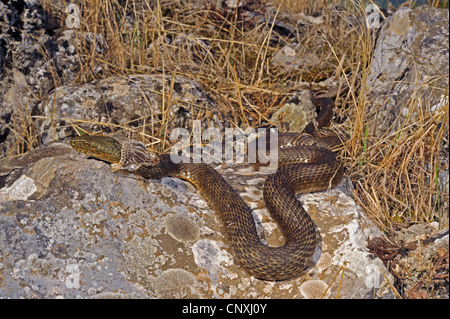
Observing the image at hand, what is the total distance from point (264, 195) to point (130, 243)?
1655 millimetres

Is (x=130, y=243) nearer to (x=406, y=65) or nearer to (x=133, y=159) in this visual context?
(x=133, y=159)

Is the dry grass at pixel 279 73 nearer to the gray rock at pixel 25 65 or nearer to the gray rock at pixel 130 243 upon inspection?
the gray rock at pixel 25 65

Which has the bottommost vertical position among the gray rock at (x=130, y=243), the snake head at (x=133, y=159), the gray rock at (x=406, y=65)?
the gray rock at (x=130, y=243)

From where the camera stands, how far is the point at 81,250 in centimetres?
366

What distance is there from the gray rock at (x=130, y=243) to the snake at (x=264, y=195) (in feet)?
0.42

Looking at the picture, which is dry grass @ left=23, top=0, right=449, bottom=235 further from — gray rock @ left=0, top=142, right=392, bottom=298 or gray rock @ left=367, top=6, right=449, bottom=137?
gray rock @ left=0, top=142, right=392, bottom=298

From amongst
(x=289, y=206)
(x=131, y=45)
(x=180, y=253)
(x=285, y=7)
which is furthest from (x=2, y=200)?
(x=285, y=7)

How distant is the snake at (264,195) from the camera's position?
3.92 meters

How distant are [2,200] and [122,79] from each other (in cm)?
291

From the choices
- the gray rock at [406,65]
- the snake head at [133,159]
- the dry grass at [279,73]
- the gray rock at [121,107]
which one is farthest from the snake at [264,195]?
the gray rock at [406,65]

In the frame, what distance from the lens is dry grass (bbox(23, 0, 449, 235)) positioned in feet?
16.6

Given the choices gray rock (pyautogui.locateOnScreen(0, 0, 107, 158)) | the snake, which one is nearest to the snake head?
the snake

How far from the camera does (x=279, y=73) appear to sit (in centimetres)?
750

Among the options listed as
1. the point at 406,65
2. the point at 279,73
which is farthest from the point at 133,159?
the point at 406,65
